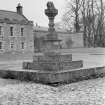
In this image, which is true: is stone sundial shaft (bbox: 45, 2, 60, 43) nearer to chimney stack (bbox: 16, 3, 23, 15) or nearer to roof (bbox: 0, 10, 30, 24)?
roof (bbox: 0, 10, 30, 24)

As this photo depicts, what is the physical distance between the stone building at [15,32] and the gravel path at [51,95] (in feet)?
122

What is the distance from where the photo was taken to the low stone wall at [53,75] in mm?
10102

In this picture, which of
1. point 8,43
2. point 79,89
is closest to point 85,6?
point 8,43

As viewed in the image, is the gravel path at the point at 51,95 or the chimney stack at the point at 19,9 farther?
the chimney stack at the point at 19,9

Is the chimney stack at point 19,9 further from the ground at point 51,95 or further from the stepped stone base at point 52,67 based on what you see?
the ground at point 51,95

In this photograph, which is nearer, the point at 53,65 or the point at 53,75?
the point at 53,75

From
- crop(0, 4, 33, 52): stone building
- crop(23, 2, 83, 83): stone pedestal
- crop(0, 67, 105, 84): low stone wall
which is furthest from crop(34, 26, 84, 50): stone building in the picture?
crop(0, 67, 105, 84): low stone wall

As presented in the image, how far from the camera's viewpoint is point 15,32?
48688 millimetres

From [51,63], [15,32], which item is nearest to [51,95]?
[51,63]

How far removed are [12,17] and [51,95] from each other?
43211mm

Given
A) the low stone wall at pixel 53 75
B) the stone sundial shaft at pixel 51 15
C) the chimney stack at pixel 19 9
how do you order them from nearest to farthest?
the low stone wall at pixel 53 75, the stone sundial shaft at pixel 51 15, the chimney stack at pixel 19 9

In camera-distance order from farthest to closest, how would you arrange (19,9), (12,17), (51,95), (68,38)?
(68,38)
(19,9)
(12,17)
(51,95)

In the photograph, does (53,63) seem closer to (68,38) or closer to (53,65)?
(53,65)

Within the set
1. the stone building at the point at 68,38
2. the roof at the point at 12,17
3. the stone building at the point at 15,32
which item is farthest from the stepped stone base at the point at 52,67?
the stone building at the point at 68,38
